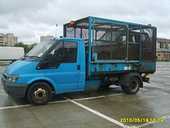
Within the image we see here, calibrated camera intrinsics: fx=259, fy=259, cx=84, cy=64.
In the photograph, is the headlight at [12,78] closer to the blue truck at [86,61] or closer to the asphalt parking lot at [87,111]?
the blue truck at [86,61]

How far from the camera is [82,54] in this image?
9.00 m

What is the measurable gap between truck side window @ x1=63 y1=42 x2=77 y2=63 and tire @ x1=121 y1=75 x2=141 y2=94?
2.74m

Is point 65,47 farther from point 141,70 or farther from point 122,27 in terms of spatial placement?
point 141,70

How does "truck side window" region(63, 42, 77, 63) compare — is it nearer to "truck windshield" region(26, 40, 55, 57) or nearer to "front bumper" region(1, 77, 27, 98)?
"truck windshield" region(26, 40, 55, 57)

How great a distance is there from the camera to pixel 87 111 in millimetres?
7480

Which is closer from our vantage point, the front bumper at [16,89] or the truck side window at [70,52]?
the front bumper at [16,89]

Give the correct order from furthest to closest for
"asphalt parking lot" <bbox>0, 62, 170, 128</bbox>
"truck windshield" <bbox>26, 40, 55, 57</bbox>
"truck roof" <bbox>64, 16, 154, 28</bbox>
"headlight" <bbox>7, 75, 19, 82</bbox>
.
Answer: "truck roof" <bbox>64, 16, 154, 28</bbox>
"truck windshield" <bbox>26, 40, 55, 57</bbox>
"headlight" <bbox>7, 75, 19, 82</bbox>
"asphalt parking lot" <bbox>0, 62, 170, 128</bbox>

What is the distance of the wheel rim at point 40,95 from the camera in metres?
8.12

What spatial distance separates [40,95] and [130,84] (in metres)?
4.06

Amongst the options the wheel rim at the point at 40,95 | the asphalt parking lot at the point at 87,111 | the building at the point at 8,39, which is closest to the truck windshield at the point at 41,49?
the wheel rim at the point at 40,95

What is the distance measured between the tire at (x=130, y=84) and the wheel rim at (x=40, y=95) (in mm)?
3610

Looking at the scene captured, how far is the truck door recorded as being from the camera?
8406 mm

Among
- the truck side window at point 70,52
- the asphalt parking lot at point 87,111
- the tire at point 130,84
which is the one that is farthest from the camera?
the tire at point 130,84

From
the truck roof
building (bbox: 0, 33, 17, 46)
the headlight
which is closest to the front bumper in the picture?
the headlight
